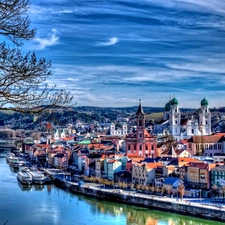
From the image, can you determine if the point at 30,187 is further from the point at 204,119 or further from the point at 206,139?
the point at 204,119

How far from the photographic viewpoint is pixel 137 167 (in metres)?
13.6

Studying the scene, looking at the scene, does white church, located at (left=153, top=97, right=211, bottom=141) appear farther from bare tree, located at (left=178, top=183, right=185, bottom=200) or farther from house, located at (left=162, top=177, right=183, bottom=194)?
bare tree, located at (left=178, top=183, right=185, bottom=200)

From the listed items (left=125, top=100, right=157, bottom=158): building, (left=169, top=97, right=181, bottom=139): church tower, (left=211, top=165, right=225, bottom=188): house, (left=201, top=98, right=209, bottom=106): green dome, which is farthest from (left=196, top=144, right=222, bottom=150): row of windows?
(left=211, top=165, right=225, bottom=188): house

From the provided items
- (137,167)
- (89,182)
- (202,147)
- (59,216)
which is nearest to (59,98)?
(59,216)

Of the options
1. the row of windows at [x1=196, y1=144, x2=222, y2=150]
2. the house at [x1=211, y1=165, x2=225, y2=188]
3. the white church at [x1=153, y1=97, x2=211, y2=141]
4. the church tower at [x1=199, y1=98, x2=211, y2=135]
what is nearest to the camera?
the house at [x1=211, y1=165, x2=225, y2=188]

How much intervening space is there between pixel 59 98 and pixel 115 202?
9.63m

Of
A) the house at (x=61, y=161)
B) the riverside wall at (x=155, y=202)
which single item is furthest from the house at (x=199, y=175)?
the house at (x=61, y=161)

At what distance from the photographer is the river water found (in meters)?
9.05

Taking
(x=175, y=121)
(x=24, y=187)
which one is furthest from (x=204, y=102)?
(x=24, y=187)

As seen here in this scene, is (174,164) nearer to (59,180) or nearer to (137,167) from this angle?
(137,167)

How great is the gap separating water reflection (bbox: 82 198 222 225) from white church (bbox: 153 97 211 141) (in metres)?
11.8

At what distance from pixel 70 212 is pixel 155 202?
2.06m

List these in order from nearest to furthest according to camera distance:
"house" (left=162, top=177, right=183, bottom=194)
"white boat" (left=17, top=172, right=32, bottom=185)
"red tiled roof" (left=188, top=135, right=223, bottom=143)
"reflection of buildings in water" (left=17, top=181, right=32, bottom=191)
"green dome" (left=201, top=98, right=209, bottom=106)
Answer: "house" (left=162, top=177, right=183, bottom=194)
"reflection of buildings in water" (left=17, top=181, right=32, bottom=191)
"white boat" (left=17, top=172, right=32, bottom=185)
"red tiled roof" (left=188, top=135, right=223, bottom=143)
"green dome" (left=201, top=98, right=209, bottom=106)

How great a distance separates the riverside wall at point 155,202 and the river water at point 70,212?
206 mm
